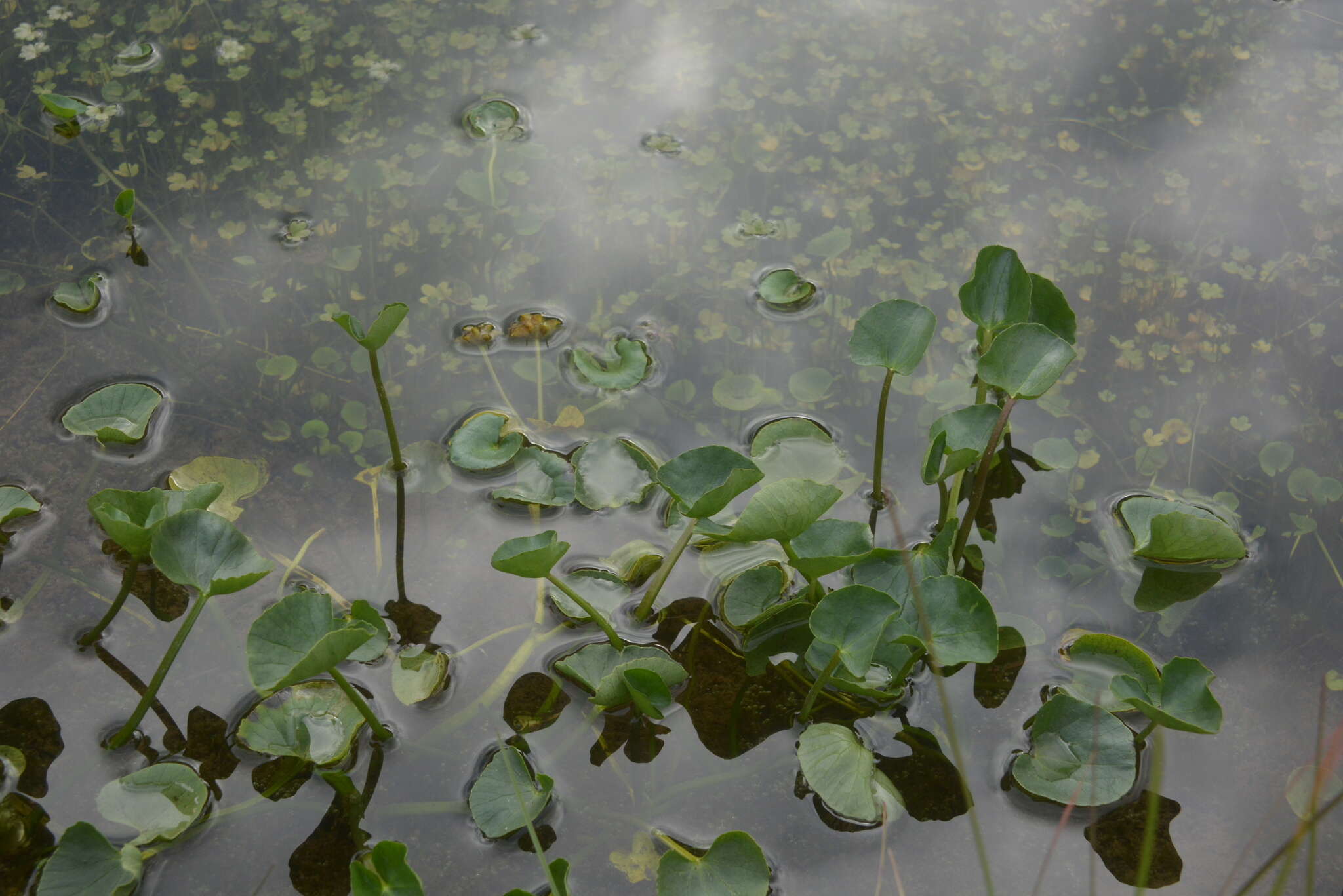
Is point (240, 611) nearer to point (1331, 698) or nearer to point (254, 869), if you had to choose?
point (254, 869)

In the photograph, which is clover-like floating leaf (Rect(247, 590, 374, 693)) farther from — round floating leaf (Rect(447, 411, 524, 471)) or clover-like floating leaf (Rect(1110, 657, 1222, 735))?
clover-like floating leaf (Rect(1110, 657, 1222, 735))

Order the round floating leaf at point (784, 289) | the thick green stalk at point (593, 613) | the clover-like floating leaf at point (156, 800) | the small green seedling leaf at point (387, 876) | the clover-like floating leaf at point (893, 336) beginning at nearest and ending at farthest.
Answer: the small green seedling leaf at point (387, 876)
the clover-like floating leaf at point (156, 800)
the thick green stalk at point (593, 613)
the clover-like floating leaf at point (893, 336)
the round floating leaf at point (784, 289)

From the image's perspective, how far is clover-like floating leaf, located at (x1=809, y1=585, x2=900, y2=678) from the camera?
1.06 m

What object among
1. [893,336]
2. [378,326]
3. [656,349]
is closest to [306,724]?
[378,326]

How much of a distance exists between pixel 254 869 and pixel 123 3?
169 cm

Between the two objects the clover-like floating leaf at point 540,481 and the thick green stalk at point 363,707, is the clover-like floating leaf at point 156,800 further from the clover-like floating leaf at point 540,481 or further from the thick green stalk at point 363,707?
the clover-like floating leaf at point 540,481

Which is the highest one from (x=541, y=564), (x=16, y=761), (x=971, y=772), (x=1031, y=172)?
(x=1031, y=172)

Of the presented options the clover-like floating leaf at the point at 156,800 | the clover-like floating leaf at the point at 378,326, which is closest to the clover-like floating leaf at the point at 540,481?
the clover-like floating leaf at the point at 378,326

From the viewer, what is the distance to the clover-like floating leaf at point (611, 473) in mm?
1321

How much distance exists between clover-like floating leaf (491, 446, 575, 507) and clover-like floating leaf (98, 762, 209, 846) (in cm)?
48

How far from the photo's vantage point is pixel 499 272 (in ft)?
5.17

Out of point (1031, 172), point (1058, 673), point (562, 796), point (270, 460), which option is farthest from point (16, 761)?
point (1031, 172)

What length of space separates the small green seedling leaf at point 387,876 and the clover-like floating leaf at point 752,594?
46 cm

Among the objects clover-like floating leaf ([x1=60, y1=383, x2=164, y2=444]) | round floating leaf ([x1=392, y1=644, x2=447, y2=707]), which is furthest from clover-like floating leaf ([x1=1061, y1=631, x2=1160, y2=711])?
clover-like floating leaf ([x1=60, y1=383, x2=164, y2=444])
